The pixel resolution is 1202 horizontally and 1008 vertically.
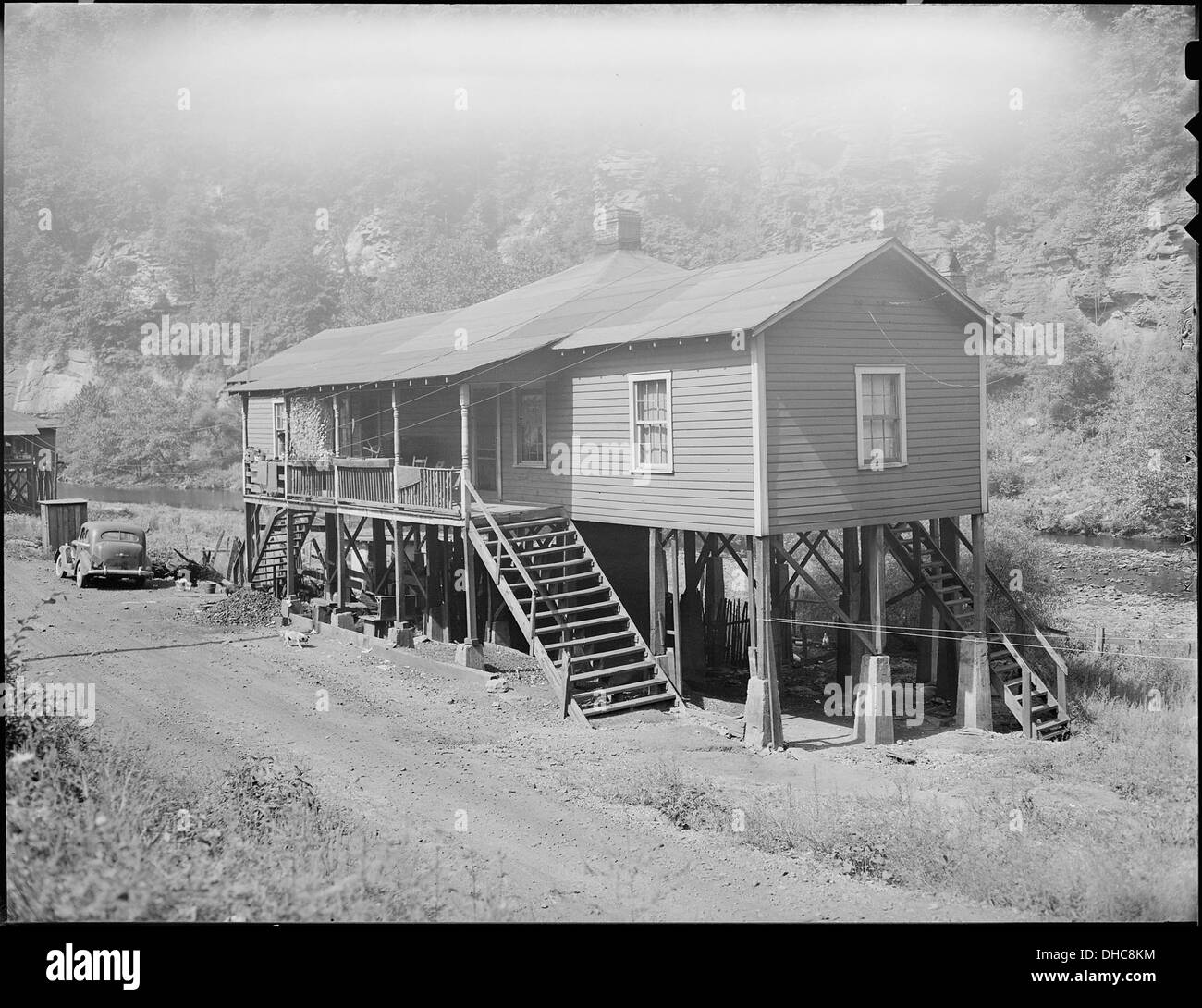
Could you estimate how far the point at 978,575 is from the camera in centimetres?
1847

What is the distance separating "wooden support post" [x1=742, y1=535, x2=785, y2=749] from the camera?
15391 mm

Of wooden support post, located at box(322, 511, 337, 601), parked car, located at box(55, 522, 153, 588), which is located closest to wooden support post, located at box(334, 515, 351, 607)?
wooden support post, located at box(322, 511, 337, 601)

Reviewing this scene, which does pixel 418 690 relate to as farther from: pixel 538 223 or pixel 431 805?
pixel 538 223

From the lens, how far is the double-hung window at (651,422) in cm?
1708

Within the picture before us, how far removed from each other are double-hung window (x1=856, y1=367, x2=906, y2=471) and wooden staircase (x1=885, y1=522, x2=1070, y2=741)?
1577 mm

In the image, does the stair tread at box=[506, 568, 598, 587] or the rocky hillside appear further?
the rocky hillside

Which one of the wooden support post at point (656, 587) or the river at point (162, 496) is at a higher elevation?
the river at point (162, 496)

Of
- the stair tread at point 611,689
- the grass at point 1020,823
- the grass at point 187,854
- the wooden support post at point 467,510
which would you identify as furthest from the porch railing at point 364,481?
the grass at point 187,854

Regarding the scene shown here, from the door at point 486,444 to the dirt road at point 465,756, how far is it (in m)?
4.06

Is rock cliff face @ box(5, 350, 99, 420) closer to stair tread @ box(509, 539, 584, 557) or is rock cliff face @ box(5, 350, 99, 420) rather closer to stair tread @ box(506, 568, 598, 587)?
stair tread @ box(509, 539, 584, 557)

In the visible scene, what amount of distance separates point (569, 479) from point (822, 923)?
11374 millimetres

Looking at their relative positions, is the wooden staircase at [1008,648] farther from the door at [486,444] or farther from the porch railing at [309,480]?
the porch railing at [309,480]

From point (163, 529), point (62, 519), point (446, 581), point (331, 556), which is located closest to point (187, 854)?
point (446, 581)
